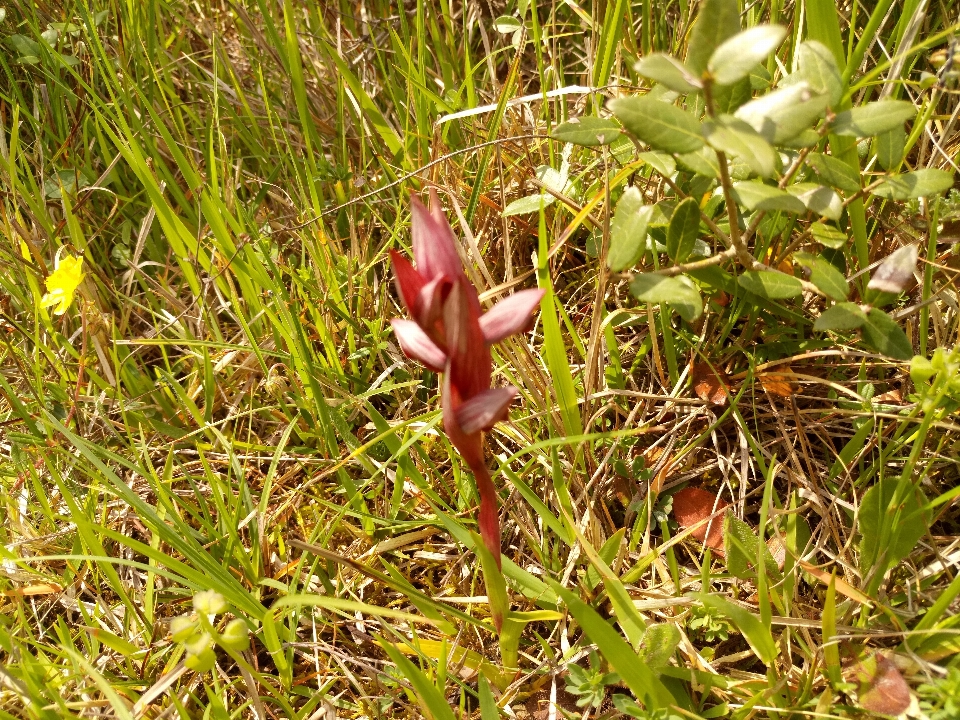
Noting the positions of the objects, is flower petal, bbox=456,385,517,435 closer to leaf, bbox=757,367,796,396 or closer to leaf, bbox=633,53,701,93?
leaf, bbox=633,53,701,93

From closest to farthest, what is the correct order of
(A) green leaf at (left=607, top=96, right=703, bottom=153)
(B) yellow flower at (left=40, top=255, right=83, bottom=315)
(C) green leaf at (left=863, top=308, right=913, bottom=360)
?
1. (A) green leaf at (left=607, top=96, right=703, bottom=153)
2. (C) green leaf at (left=863, top=308, right=913, bottom=360)
3. (B) yellow flower at (left=40, top=255, right=83, bottom=315)

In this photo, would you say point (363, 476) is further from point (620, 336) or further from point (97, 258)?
point (97, 258)

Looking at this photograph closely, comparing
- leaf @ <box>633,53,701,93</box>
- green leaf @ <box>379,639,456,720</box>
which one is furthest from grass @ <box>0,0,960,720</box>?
leaf @ <box>633,53,701,93</box>

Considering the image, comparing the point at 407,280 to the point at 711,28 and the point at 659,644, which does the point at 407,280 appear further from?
the point at 659,644

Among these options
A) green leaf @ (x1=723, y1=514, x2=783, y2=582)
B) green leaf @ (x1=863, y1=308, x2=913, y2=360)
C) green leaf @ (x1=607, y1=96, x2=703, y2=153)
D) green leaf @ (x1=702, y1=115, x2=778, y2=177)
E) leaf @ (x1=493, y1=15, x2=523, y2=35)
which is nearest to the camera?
green leaf @ (x1=702, y1=115, x2=778, y2=177)

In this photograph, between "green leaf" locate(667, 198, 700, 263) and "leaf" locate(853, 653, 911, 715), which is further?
"green leaf" locate(667, 198, 700, 263)

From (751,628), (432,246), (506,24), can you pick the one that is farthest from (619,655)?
(506,24)
